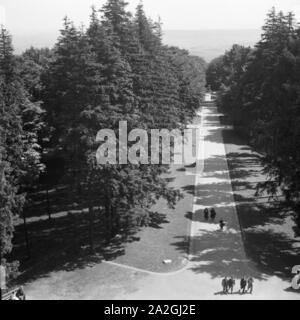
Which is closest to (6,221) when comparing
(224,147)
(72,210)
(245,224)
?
(72,210)

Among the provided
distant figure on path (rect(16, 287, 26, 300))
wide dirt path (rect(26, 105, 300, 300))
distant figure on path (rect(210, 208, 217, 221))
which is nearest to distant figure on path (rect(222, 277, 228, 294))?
wide dirt path (rect(26, 105, 300, 300))

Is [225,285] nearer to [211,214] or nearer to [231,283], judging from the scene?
[231,283]

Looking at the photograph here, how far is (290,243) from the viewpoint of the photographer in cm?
3059

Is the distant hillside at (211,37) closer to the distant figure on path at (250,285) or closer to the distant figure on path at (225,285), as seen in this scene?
the distant figure on path at (225,285)

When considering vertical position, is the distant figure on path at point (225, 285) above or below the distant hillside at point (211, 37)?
below

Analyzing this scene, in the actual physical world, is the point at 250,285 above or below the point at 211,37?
below

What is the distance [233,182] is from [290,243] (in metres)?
13.3

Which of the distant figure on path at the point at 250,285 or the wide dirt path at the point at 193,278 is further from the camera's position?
the wide dirt path at the point at 193,278

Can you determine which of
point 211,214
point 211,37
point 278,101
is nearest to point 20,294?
point 211,214

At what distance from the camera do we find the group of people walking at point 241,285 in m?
24.2

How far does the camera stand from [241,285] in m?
24.3

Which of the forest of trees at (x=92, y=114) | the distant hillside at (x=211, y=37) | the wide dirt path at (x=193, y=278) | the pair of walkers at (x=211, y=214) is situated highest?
the distant hillside at (x=211, y=37)

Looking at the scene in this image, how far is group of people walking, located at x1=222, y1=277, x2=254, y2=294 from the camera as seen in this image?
24.2 metres

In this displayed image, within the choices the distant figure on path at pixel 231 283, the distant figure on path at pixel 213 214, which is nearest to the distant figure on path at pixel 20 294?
the distant figure on path at pixel 231 283
